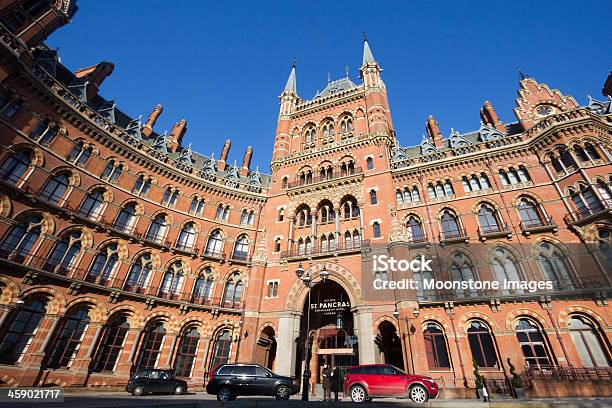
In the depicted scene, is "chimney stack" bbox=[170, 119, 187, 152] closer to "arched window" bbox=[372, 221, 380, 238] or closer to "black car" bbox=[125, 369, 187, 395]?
"black car" bbox=[125, 369, 187, 395]

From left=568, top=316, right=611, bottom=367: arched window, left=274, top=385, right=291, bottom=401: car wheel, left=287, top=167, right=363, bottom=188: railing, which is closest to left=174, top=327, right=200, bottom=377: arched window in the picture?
left=274, top=385, right=291, bottom=401: car wheel

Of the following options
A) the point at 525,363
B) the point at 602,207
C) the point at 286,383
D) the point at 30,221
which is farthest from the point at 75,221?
the point at 602,207

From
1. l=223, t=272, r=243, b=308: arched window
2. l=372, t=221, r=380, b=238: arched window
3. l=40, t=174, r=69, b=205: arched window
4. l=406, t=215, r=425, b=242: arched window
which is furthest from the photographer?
l=223, t=272, r=243, b=308: arched window

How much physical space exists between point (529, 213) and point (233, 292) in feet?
93.5

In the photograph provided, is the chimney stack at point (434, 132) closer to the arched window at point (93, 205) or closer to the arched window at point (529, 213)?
the arched window at point (529, 213)

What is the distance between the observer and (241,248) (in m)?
31.1

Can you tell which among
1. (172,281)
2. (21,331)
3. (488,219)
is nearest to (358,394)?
(488,219)

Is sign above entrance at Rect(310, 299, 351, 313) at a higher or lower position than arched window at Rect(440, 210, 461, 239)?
lower

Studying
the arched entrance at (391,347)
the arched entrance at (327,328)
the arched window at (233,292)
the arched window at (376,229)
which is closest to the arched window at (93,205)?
the arched window at (233,292)

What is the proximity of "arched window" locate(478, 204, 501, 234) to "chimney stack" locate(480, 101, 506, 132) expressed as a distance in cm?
1083

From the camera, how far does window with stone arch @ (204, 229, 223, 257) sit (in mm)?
29361

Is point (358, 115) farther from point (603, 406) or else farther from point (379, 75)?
point (603, 406)

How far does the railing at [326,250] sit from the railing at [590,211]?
1539 centimetres

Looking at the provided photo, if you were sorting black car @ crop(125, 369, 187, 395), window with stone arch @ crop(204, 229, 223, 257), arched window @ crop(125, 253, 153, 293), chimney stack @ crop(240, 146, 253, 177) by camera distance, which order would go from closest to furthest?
black car @ crop(125, 369, 187, 395) < arched window @ crop(125, 253, 153, 293) < window with stone arch @ crop(204, 229, 223, 257) < chimney stack @ crop(240, 146, 253, 177)
